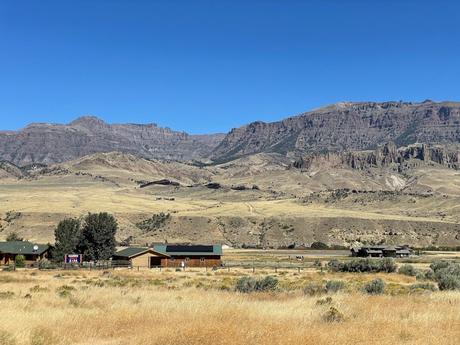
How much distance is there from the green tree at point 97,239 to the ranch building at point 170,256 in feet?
5.99

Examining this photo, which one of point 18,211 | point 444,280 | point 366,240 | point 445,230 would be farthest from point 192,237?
point 444,280

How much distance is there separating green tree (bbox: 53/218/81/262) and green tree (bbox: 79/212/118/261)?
4.46 feet

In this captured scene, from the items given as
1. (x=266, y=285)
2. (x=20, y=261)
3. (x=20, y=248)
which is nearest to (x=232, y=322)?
(x=266, y=285)

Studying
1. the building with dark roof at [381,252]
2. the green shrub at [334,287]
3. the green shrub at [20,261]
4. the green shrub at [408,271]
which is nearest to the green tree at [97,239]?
the green shrub at [20,261]

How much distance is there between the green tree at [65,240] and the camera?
7331cm

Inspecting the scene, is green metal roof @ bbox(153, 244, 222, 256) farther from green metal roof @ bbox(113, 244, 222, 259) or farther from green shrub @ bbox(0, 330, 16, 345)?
green shrub @ bbox(0, 330, 16, 345)

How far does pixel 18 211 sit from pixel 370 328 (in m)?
155

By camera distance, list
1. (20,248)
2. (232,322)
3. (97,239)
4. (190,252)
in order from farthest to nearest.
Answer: (190,252) → (20,248) → (97,239) → (232,322)

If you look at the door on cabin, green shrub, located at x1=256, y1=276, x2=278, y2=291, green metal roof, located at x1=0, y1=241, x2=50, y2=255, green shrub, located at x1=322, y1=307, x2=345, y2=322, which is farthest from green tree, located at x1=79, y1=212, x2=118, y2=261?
green shrub, located at x1=322, y1=307, x2=345, y2=322

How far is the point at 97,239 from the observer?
76.2m

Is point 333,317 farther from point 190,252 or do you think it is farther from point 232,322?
point 190,252

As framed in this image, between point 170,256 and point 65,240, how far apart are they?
48.3ft

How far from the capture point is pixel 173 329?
13.6 meters

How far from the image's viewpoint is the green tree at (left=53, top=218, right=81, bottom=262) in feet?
241
